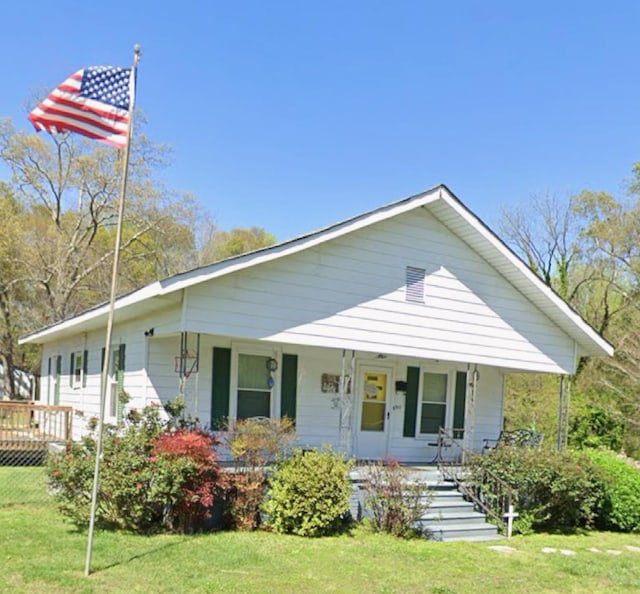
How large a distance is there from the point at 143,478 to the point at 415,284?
5.95 meters

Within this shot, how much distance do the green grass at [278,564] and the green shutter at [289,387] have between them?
281 cm

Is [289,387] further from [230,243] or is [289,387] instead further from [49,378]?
[230,243]

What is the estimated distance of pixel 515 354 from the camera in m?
12.2

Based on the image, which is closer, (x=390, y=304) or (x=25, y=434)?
(x=390, y=304)

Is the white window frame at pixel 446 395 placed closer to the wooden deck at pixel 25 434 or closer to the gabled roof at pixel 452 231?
the gabled roof at pixel 452 231

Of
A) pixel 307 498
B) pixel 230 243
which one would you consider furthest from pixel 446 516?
pixel 230 243

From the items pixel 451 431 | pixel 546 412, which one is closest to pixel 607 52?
pixel 451 431

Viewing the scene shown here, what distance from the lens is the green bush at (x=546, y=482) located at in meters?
9.73

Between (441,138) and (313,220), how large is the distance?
47.0 feet

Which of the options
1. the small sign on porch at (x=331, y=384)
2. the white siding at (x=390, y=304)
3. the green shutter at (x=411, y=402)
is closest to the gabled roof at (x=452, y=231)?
the white siding at (x=390, y=304)

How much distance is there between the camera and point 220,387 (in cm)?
1036

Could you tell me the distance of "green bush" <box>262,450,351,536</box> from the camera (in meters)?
8.36

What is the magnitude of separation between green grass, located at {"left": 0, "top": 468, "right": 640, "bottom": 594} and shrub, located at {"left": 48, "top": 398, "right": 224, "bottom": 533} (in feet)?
1.05

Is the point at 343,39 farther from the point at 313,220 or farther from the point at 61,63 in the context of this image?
the point at 313,220
